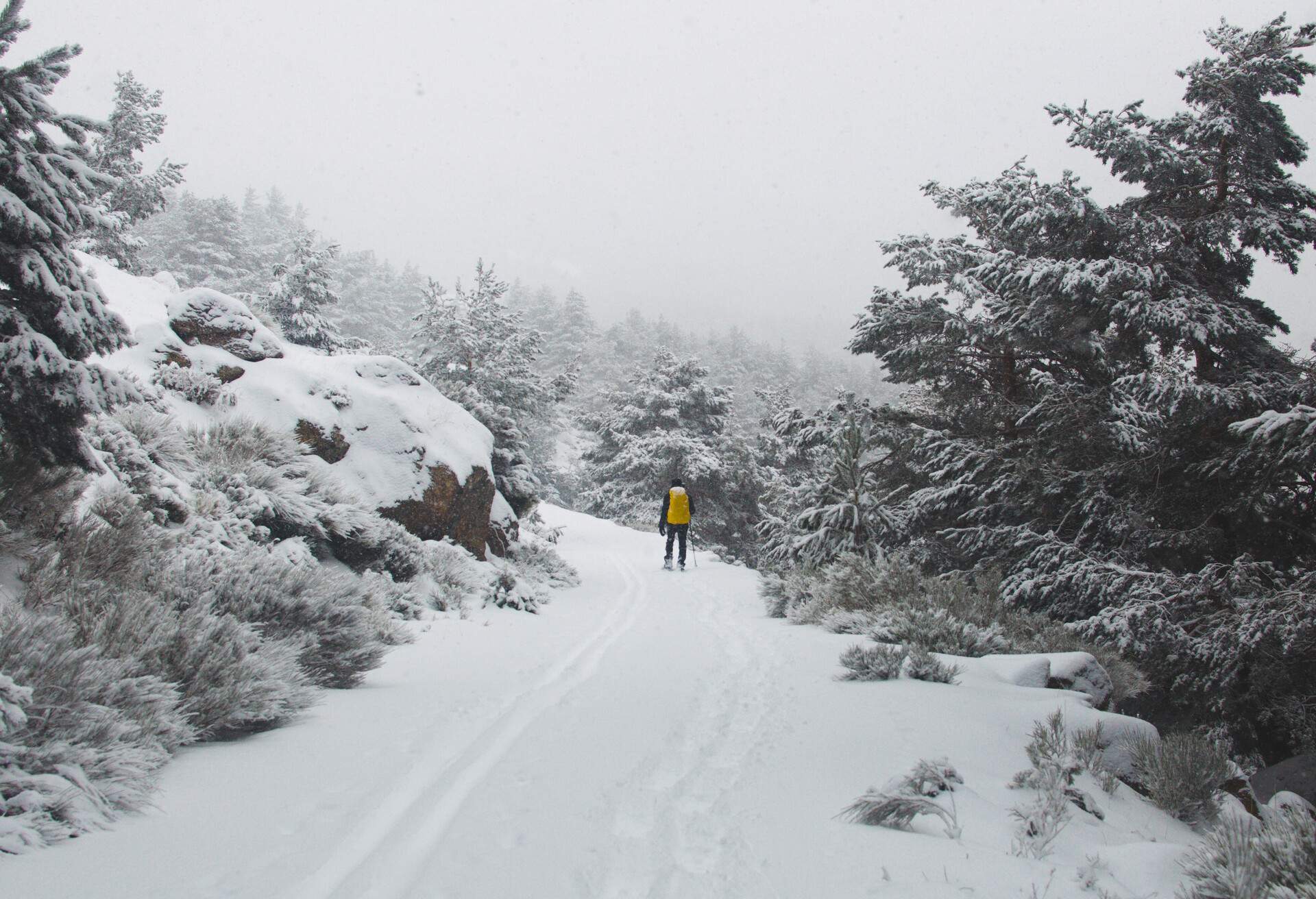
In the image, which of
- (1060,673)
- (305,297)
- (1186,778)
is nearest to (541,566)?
(1060,673)

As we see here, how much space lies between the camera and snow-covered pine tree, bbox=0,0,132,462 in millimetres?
3416

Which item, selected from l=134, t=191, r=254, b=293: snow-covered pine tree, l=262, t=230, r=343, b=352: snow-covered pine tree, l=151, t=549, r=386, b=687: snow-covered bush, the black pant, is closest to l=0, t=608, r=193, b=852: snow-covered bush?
l=151, t=549, r=386, b=687: snow-covered bush

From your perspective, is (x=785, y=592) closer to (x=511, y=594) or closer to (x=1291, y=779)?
(x=511, y=594)

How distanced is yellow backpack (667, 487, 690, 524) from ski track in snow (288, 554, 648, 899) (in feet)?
31.0

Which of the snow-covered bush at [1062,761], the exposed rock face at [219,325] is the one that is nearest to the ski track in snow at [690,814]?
the snow-covered bush at [1062,761]

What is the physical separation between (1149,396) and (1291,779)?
480 centimetres

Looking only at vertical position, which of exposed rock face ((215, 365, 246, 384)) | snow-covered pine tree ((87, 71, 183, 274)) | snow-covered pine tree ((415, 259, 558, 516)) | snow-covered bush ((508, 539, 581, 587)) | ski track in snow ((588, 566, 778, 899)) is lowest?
ski track in snow ((588, 566, 778, 899))

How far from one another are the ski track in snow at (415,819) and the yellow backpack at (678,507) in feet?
31.0

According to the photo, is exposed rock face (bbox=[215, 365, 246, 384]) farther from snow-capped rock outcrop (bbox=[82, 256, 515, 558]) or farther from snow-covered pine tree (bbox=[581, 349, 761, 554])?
snow-covered pine tree (bbox=[581, 349, 761, 554])

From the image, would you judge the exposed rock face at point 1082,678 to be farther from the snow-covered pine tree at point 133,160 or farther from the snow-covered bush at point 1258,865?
the snow-covered pine tree at point 133,160

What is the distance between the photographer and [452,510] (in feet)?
32.7

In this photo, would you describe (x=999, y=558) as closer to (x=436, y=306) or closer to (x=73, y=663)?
(x=73, y=663)

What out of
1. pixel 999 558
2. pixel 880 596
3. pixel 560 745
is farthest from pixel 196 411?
pixel 999 558

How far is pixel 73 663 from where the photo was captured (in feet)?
8.84
